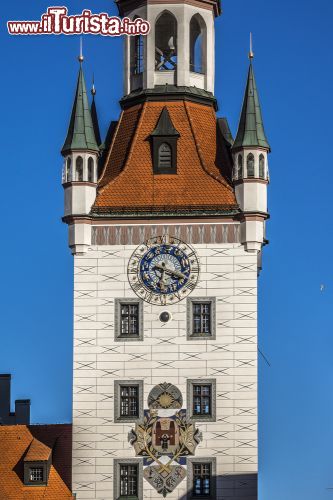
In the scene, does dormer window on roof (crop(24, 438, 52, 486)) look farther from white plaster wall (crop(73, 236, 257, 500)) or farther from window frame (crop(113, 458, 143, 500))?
window frame (crop(113, 458, 143, 500))

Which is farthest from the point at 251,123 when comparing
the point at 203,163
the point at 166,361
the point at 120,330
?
the point at 166,361

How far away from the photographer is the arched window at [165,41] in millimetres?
71375

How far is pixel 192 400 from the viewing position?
219 ft

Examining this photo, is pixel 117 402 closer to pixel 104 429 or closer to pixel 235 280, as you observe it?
pixel 104 429

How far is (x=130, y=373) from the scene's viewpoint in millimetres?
67125

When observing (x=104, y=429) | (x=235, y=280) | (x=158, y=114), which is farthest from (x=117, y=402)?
(x=158, y=114)

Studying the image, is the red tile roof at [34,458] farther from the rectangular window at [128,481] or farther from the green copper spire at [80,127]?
the green copper spire at [80,127]

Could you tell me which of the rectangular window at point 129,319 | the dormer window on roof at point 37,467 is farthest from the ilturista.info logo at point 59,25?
the dormer window on roof at point 37,467

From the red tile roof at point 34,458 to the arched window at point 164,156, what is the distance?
9.28m

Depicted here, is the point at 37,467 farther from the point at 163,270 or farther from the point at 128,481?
the point at 163,270

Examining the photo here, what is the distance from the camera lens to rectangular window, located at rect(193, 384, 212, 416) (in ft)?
219

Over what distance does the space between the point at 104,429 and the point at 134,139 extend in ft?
33.0

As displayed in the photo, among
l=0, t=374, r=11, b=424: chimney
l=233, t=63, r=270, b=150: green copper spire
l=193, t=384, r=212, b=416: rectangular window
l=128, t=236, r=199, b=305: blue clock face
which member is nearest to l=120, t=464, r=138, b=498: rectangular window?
l=193, t=384, r=212, b=416: rectangular window

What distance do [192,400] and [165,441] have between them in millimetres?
1574
